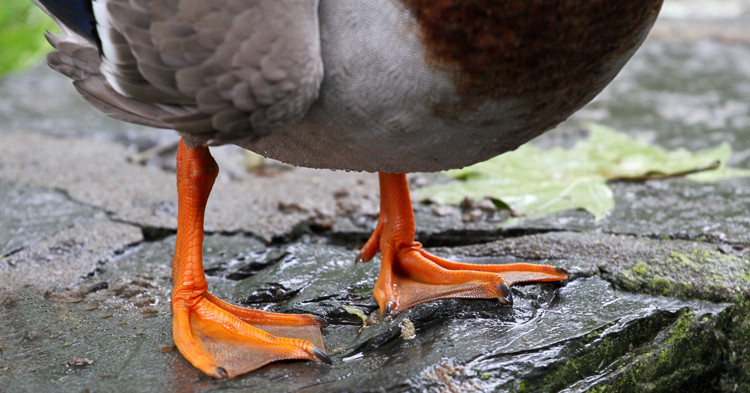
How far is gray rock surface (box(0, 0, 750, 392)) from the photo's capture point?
2.03 metres

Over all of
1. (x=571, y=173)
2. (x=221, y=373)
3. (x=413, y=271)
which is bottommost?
(x=221, y=373)

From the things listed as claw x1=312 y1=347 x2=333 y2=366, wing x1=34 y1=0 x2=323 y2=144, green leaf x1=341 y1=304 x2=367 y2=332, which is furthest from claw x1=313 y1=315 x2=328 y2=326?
wing x1=34 y1=0 x2=323 y2=144

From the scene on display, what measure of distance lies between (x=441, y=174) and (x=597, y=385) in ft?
6.02

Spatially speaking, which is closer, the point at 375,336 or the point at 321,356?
the point at 321,356

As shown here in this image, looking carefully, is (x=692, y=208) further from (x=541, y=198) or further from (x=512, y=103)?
(x=512, y=103)

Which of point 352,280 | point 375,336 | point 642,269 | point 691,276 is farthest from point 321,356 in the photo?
point 691,276

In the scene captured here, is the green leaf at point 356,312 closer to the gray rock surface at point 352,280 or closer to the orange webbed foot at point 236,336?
the gray rock surface at point 352,280

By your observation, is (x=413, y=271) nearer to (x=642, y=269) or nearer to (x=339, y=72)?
(x=642, y=269)

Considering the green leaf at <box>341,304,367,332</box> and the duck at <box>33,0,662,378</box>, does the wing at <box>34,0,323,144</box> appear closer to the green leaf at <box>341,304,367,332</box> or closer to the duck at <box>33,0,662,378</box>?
the duck at <box>33,0,662,378</box>

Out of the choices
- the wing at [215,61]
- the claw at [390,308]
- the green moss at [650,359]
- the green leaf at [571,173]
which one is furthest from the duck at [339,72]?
the green leaf at [571,173]

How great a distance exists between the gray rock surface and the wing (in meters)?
0.71

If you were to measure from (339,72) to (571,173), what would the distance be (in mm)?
2066

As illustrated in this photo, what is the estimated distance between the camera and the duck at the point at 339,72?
176cm

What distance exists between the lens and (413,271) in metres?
2.55
